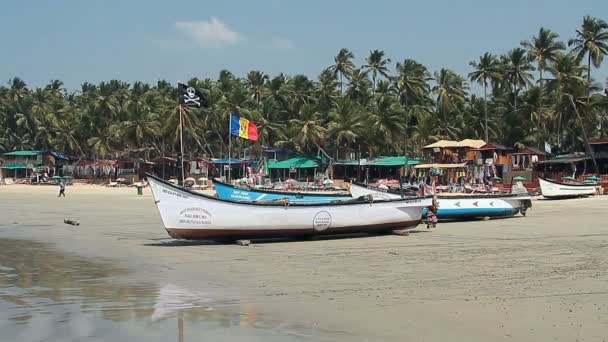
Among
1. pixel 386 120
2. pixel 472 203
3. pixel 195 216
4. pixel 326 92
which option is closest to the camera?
pixel 195 216

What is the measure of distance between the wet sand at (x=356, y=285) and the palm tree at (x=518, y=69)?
58.2m

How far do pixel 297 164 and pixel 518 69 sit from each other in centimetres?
2602

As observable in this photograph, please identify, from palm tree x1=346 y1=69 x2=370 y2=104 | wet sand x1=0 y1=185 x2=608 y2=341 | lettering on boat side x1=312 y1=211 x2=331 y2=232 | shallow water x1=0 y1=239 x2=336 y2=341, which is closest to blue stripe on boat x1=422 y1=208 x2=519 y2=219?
wet sand x1=0 y1=185 x2=608 y2=341

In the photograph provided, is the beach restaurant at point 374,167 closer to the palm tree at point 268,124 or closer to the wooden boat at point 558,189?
the palm tree at point 268,124

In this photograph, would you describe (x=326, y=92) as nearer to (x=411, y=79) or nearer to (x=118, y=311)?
(x=411, y=79)

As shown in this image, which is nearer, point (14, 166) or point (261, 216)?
point (261, 216)

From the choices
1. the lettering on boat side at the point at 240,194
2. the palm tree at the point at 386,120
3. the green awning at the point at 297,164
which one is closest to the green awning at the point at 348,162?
the green awning at the point at 297,164

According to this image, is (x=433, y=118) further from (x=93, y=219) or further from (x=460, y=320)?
(x=460, y=320)

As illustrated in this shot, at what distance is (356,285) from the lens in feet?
37.8

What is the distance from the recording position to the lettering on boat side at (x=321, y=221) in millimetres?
18891

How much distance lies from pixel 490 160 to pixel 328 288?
49358 mm

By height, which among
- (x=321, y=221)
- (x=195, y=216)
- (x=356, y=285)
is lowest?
(x=356, y=285)

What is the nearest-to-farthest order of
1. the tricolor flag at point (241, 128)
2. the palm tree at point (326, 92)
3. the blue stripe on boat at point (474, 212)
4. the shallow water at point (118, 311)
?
1. the shallow water at point (118, 311)
2. the blue stripe on boat at point (474, 212)
3. the tricolor flag at point (241, 128)
4. the palm tree at point (326, 92)

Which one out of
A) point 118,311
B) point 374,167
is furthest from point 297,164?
point 118,311
